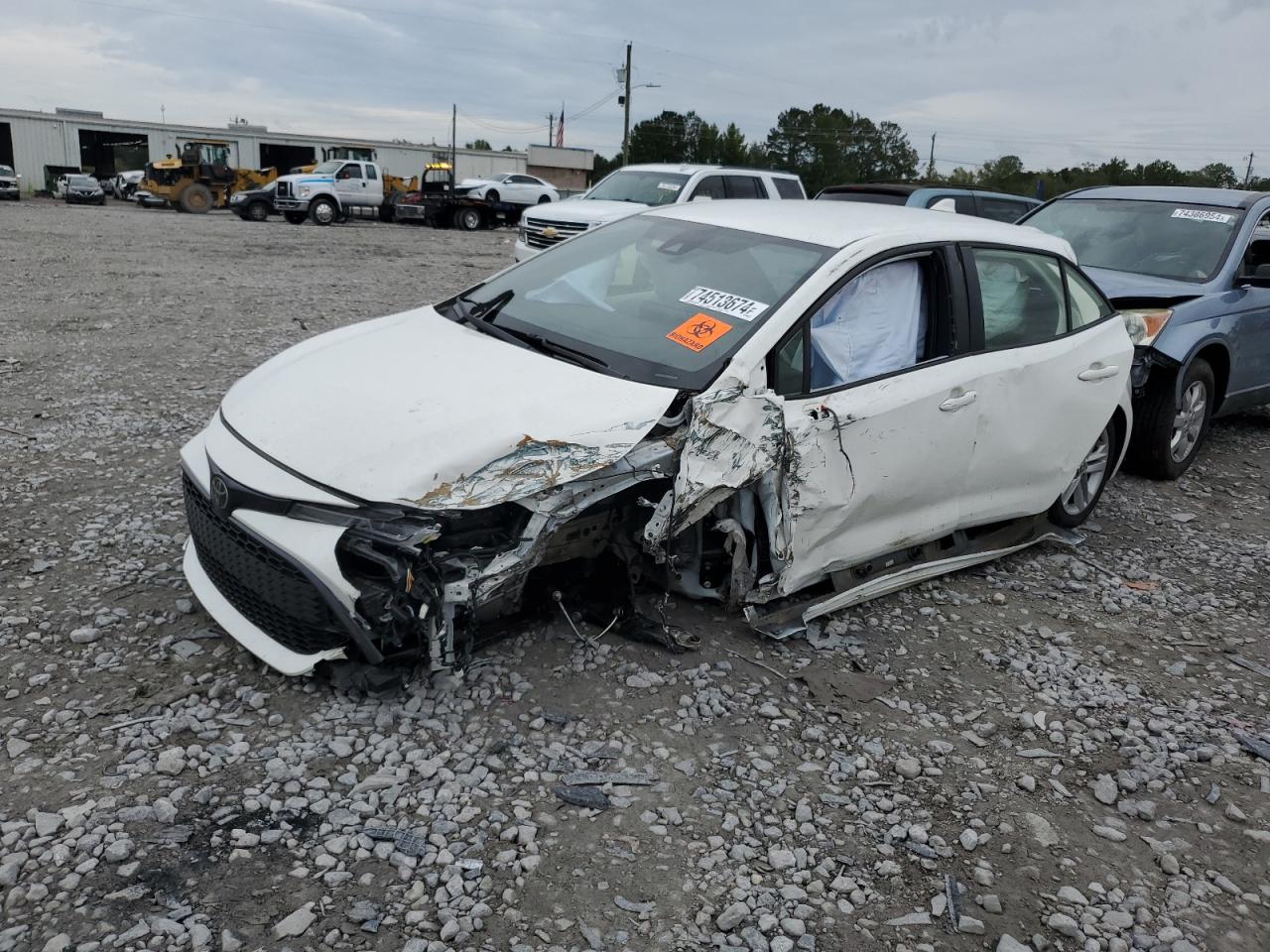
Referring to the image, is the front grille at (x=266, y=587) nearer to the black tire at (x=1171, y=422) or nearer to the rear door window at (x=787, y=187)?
the black tire at (x=1171, y=422)

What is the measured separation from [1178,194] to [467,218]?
24.3 metres

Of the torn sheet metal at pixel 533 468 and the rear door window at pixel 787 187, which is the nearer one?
the torn sheet metal at pixel 533 468

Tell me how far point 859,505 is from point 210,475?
2.41 metres

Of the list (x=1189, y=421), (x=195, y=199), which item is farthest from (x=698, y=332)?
(x=195, y=199)

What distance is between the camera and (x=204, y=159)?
37.0m

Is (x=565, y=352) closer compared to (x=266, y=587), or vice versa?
(x=266, y=587)

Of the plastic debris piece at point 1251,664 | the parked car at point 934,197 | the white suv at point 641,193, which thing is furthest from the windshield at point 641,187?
the plastic debris piece at point 1251,664

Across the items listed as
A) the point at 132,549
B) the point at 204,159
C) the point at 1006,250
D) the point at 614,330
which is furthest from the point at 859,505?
the point at 204,159

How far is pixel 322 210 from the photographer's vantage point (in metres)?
27.7

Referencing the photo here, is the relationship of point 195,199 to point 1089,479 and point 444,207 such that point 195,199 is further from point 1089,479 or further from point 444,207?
point 1089,479

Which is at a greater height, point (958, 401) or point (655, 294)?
point (655, 294)

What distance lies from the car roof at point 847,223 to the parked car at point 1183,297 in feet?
5.84

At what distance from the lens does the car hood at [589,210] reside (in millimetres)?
12844

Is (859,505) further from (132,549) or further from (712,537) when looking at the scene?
(132,549)
